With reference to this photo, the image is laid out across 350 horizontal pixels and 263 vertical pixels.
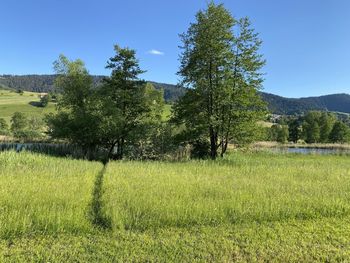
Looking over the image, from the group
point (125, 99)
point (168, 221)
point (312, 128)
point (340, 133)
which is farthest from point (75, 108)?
point (340, 133)

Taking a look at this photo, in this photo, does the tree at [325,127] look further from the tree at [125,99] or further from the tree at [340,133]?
the tree at [125,99]

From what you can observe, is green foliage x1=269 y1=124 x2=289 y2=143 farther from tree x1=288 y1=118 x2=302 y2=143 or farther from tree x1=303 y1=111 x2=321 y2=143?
tree x1=303 y1=111 x2=321 y2=143

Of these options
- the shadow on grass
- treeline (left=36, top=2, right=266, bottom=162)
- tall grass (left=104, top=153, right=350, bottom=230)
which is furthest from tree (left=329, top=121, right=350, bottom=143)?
the shadow on grass

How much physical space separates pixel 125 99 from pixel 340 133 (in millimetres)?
65594

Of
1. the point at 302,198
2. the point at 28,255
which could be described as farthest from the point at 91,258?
the point at 302,198

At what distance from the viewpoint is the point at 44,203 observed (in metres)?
7.23

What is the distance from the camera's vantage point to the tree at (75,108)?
22250mm

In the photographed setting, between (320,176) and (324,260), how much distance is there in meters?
8.53

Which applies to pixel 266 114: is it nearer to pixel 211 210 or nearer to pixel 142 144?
pixel 142 144

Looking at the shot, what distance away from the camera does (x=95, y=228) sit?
624 cm

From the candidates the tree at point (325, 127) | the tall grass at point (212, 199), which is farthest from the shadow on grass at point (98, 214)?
the tree at point (325, 127)

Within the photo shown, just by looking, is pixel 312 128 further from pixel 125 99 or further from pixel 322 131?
Result: pixel 125 99

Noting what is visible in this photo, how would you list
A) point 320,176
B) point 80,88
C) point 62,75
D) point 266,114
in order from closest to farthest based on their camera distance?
point 320,176, point 266,114, point 80,88, point 62,75

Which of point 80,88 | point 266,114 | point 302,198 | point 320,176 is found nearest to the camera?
point 302,198
